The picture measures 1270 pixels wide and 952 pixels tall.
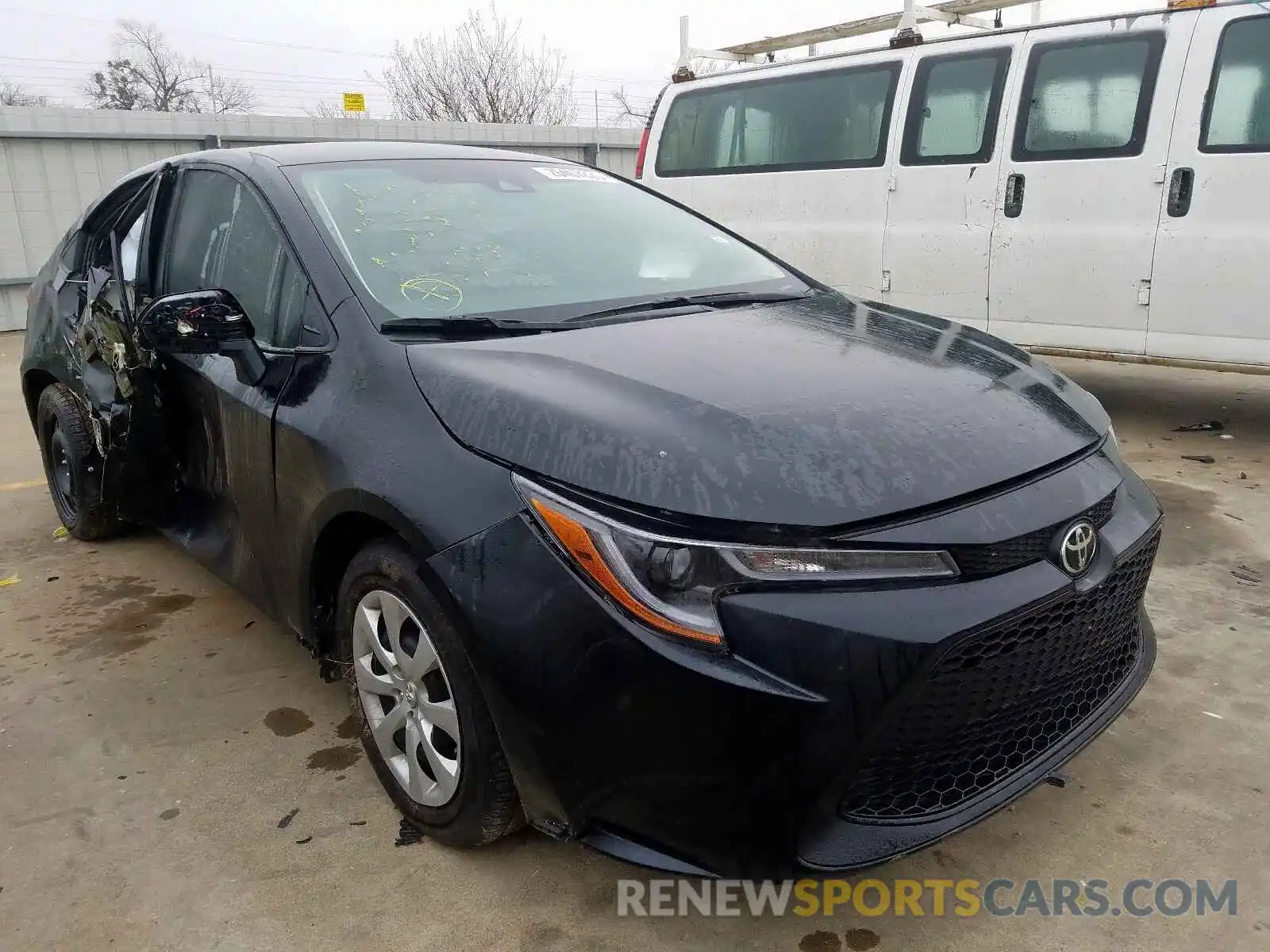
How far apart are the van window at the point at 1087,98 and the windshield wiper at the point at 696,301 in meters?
3.15

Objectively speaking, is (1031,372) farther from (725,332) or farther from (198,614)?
(198,614)

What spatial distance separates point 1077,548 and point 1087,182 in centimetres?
410

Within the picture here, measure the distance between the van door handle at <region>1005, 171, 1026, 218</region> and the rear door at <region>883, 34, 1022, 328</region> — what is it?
86mm

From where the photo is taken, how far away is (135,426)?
9.90ft

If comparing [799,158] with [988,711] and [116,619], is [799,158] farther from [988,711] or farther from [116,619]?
[988,711]

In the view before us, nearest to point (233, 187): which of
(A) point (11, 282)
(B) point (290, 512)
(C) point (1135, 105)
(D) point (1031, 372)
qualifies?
(B) point (290, 512)

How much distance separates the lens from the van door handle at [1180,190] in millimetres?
4785

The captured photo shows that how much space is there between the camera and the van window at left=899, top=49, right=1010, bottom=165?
5414 millimetres

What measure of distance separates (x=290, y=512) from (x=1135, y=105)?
469cm

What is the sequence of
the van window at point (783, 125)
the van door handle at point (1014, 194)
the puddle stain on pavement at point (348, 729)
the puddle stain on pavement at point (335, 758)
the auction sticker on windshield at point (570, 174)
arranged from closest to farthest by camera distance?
1. the puddle stain on pavement at point (335, 758)
2. the puddle stain on pavement at point (348, 729)
3. the auction sticker on windshield at point (570, 174)
4. the van door handle at point (1014, 194)
5. the van window at point (783, 125)

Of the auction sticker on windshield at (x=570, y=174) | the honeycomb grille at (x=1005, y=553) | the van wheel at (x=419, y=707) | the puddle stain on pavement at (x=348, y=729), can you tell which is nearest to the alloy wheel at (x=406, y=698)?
the van wheel at (x=419, y=707)

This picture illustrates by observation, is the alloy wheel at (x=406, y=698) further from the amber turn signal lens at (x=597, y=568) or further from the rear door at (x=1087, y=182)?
the rear door at (x=1087, y=182)

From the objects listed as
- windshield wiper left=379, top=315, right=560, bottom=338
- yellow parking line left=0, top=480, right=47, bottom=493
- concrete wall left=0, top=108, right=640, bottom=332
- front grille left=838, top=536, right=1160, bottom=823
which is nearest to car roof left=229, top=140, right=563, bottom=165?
windshield wiper left=379, top=315, right=560, bottom=338

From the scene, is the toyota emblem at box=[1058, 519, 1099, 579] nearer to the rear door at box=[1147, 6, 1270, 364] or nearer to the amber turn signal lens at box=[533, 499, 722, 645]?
the amber turn signal lens at box=[533, 499, 722, 645]
